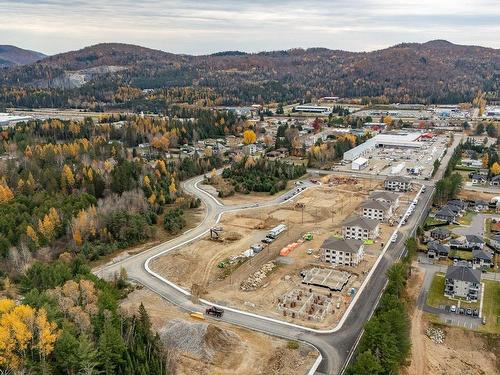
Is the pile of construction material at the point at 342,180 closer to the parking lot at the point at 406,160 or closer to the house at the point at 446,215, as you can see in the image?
the parking lot at the point at 406,160

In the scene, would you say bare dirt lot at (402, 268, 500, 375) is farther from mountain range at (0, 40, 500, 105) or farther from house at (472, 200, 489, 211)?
mountain range at (0, 40, 500, 105)

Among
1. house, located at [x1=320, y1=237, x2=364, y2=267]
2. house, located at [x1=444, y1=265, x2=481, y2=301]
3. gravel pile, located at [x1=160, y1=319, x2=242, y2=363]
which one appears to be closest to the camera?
gravel pile, located at [x1=160, y1=319, x2=242, y2=363]

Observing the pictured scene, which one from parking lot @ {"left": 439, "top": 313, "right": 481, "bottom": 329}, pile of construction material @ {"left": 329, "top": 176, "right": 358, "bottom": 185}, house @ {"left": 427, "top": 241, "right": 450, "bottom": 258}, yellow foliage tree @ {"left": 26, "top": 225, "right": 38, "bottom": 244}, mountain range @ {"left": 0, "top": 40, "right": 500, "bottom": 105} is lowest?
parking lot @ {"left": 439, "top": 313, "right": 481, "bottom": 329}

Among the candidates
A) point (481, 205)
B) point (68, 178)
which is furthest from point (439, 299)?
point (68, 178)

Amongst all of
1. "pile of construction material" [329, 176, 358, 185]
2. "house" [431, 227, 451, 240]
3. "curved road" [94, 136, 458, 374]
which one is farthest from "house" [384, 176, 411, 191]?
Answer: "house" [431, 227, 451, 240]

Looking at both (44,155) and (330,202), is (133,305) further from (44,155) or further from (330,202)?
(44,155)

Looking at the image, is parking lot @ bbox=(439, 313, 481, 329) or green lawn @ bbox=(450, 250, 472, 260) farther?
green lawn @ bbox=(450, 250, 472, 260)

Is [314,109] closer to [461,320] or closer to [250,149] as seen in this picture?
[250,149]
